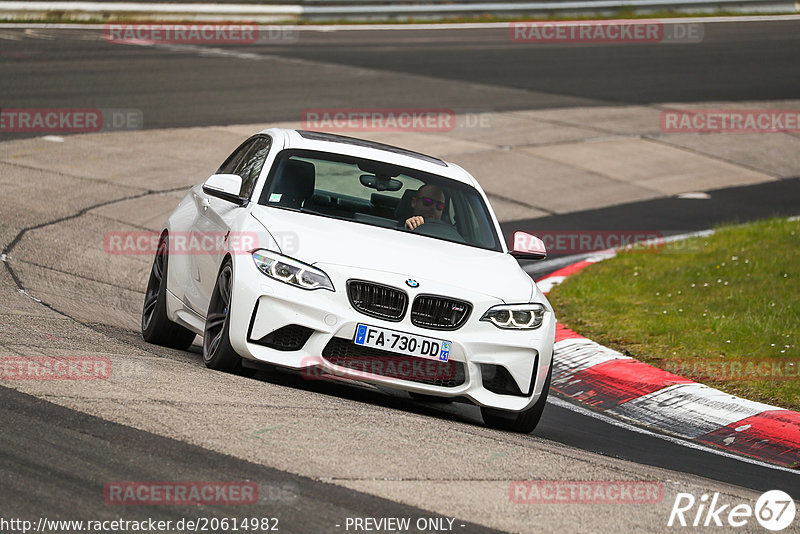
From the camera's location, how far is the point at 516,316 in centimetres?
736

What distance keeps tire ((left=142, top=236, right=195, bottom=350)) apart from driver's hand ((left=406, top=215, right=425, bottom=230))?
1700 millimetres

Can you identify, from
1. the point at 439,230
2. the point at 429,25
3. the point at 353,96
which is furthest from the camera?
the point at 429,25

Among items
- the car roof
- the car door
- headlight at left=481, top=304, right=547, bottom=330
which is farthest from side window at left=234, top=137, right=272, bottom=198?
headlight at left=481, top=304, right=547, bottom=330

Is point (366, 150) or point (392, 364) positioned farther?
point (366, 150)

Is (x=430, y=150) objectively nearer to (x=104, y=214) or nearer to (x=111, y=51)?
(x=104, y=214)

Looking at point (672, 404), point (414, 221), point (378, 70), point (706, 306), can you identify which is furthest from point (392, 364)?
point (378, 70)

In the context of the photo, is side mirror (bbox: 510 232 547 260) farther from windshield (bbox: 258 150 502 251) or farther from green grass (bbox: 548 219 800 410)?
green grass (bbox: 548 219 800 410)

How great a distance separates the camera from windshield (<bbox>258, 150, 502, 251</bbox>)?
812 cm

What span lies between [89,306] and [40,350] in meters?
2.79

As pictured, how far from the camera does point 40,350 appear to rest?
7.13 m

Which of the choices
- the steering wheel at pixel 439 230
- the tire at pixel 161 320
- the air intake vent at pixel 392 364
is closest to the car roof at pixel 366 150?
the steering wheel at pixel 439 230

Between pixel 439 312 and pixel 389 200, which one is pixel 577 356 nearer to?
pixel 389 200

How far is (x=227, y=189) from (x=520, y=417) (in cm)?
236

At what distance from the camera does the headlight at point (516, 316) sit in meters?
7.26
